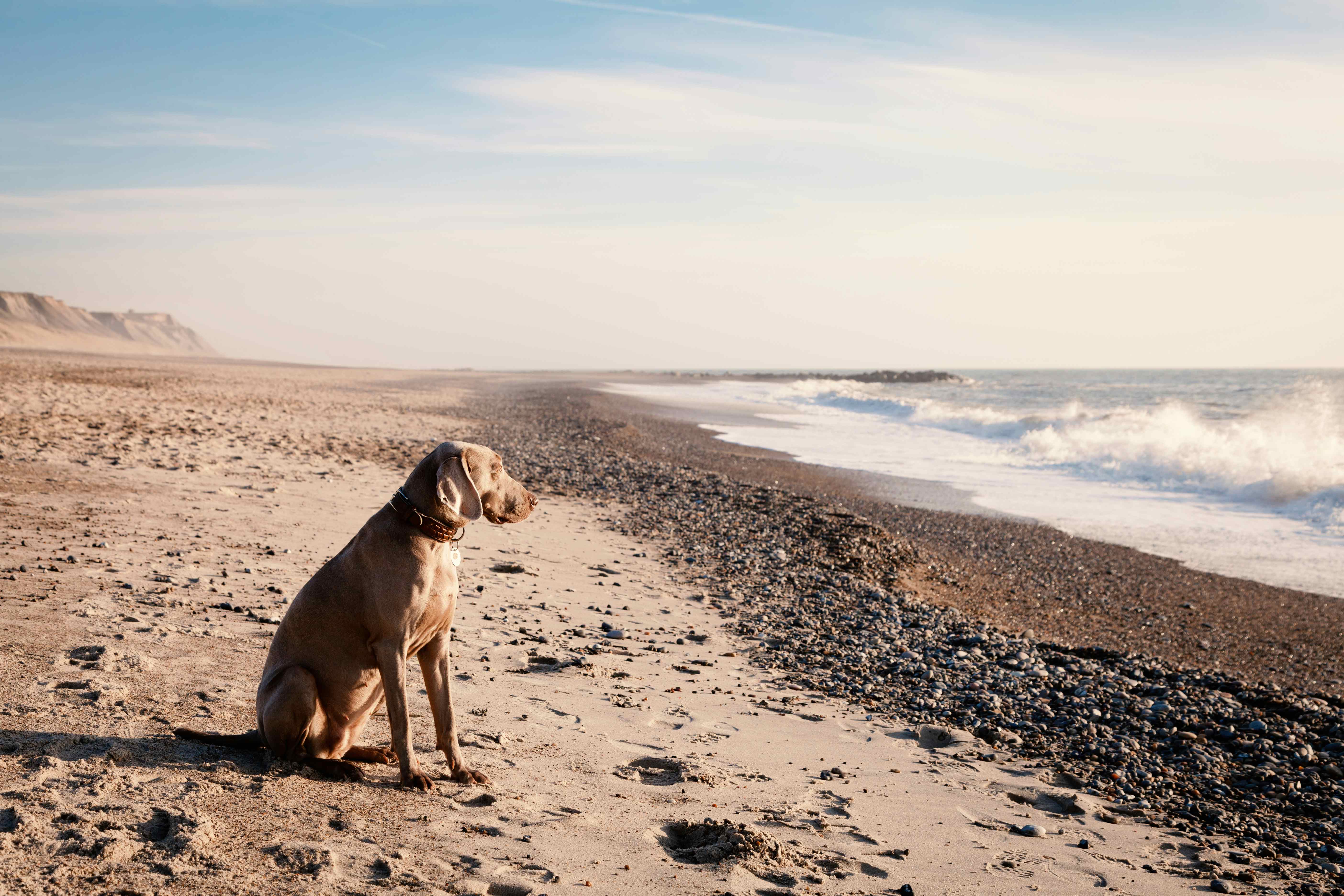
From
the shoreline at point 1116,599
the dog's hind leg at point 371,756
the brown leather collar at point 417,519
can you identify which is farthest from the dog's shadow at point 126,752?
the shoreline at point 1116,599

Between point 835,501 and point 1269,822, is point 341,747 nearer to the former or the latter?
point 1269,822

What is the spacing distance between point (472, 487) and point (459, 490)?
65 mm

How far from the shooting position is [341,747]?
14.3 feet

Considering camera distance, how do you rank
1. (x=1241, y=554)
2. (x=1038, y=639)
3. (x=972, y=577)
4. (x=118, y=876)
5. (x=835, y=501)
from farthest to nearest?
1. (x=835, y=501)
2. (x=1241, y=554)
3. (x=972, y=577)
4. (x=1038, y=639)
5. (x=118, y=876)

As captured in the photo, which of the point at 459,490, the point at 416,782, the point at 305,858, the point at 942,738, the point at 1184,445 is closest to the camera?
the point at 305,858

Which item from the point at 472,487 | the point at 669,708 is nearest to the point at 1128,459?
the point at 669,708

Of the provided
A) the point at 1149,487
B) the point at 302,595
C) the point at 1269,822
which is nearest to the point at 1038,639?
the point at 1269,822

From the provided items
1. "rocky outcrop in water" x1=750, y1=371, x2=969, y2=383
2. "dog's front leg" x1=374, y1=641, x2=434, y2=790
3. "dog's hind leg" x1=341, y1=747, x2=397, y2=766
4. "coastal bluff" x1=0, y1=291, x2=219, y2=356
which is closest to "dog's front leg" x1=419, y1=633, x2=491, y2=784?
"dog's front leg" x1=374, y1=641, x2=434, y2=790

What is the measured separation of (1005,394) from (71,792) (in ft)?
210

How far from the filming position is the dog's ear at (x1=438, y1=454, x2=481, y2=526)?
4262 mm

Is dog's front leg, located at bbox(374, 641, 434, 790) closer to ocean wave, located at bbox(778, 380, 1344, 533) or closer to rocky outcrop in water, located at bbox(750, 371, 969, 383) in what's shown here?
ocean wave, located at bbox(778, 380, 1344, 533)

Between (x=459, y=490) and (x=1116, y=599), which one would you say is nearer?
(x=459, y=490)

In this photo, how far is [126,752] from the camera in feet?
13.2

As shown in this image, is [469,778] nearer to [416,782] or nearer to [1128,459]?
[416,782]
